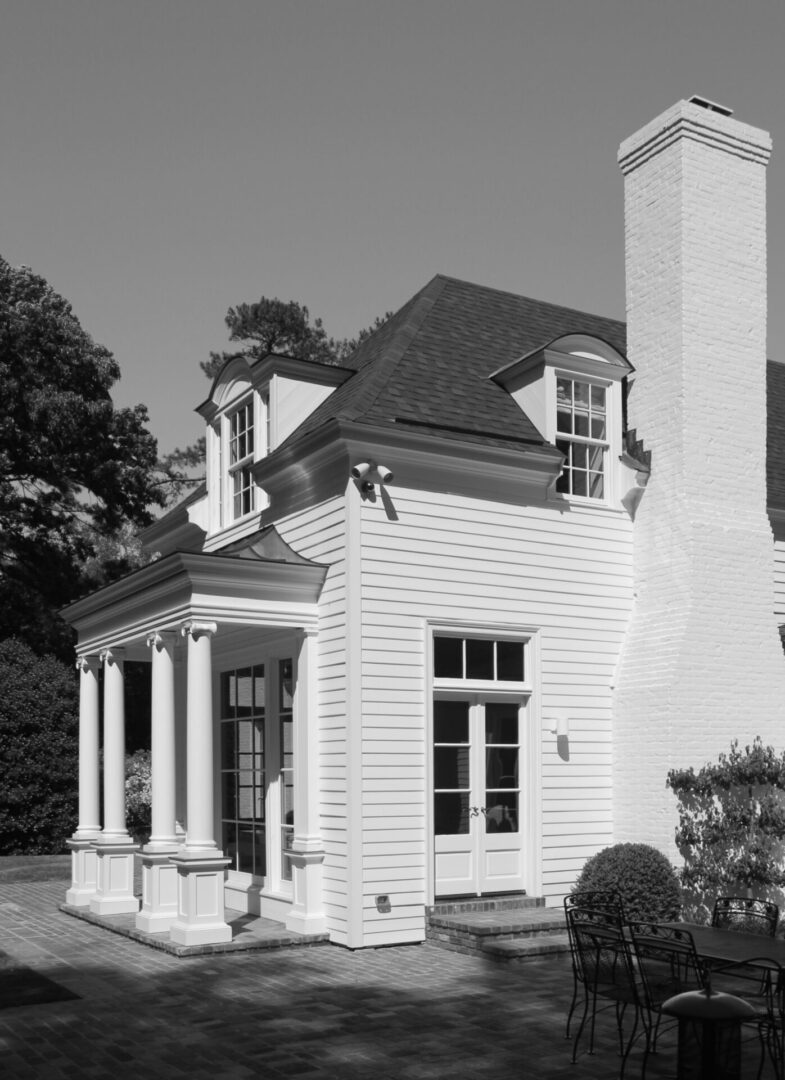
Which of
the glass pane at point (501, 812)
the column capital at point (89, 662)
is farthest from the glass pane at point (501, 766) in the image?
the column capital at point (89, 662)

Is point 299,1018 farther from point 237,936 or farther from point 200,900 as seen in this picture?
point 237,936

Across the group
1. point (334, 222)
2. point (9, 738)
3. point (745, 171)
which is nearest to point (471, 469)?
point (334, 222)

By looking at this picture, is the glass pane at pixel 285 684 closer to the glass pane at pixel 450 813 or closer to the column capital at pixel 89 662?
the glass pane at pixel 450 813

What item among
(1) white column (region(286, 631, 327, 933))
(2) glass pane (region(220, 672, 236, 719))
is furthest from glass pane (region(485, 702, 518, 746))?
(2) glass pane (region(220, 672, 236, 719))

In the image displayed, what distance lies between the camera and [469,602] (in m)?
12.9

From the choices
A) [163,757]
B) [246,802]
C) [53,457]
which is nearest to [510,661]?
[246,802]

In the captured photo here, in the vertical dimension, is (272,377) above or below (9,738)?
above

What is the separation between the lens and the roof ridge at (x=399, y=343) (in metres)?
12.8

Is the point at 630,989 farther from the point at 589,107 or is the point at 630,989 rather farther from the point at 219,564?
the point at 589,107

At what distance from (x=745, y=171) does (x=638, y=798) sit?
774 centimetres

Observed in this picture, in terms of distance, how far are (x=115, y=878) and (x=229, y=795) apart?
1.68m

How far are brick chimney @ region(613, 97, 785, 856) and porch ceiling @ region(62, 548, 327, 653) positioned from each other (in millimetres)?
3895

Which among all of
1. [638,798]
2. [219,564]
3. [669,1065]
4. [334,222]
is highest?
[334,222]

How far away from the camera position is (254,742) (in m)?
14.4
